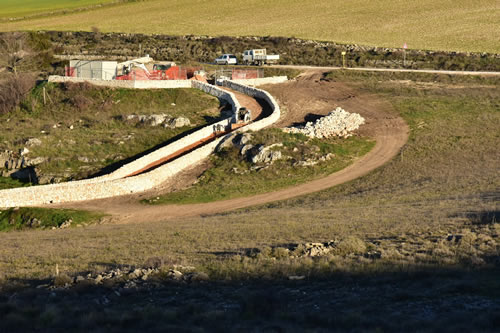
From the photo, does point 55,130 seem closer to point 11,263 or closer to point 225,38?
point 11,263

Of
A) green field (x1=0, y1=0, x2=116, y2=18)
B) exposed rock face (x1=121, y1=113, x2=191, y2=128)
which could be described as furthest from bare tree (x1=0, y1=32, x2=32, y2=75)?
green field (x1=0, y1=0, x2=116, y2=18)

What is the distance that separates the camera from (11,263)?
71.2 feet

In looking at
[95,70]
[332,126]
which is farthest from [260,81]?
[332,126]

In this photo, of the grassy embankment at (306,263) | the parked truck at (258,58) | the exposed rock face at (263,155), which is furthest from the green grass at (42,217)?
the parked truck at (258,58)

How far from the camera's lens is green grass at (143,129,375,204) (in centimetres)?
3878

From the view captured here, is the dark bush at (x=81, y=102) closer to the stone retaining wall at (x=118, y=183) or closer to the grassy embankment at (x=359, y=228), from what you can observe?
the stone retaining wall at (x=118, y=183)

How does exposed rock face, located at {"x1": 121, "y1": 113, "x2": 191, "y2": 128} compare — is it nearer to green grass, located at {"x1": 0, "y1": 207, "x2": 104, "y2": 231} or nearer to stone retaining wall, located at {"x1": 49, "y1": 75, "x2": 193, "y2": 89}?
stone retaining wall, located at {"x1": 49, "y1": 75, "x2": 193, "y2": 89}

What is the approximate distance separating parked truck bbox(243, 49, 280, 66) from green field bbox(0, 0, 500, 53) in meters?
22.0

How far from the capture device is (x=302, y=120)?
5200 cm

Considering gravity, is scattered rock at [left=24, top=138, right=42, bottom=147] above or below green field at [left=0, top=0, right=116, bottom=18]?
below

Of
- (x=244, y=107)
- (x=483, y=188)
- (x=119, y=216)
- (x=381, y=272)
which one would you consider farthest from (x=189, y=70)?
(x=381, y=272)

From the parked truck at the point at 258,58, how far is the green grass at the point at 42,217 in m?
46.4

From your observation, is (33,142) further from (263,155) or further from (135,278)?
(135,278)

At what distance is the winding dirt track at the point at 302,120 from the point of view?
1407 inches
